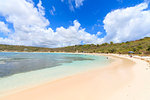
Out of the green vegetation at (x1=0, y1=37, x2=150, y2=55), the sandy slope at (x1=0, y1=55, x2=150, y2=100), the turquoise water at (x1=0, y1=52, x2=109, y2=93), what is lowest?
the turquoise water at (x1=0, y1=52, x2=109, y2=93)

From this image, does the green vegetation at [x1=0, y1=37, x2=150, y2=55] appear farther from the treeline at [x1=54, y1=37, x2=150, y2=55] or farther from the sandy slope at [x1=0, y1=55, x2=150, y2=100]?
the sandy slope at [x1=0, y1=55, x2=150, y2=100]

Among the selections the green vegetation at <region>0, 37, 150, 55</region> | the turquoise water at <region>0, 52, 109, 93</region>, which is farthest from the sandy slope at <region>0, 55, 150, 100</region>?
the green vegetation at <region>0, 37, 150, 55</region>

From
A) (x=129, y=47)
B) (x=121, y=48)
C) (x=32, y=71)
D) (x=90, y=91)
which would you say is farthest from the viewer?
(x=121, y=48)

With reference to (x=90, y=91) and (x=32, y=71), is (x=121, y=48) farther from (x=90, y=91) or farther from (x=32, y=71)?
(x=32, y=71)

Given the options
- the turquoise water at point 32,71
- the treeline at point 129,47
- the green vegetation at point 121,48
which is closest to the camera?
the turquoise water at point 32,71

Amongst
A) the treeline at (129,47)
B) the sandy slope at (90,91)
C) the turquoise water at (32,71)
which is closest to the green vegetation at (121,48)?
the treeline at (129,47)

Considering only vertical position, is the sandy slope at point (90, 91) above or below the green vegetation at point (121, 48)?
below

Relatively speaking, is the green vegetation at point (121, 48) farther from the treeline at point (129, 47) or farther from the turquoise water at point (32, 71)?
the turquoise water at point (32, 71)

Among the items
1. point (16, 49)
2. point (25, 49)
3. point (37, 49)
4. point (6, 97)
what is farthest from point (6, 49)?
point (6, 97)

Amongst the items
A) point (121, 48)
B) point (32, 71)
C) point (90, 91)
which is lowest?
point (32, 71)

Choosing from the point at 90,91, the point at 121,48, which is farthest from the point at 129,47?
the point at 90,91

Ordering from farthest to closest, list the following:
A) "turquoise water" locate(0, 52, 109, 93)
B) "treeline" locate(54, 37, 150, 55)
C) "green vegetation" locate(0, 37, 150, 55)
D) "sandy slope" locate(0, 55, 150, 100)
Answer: "green vegetation" locate(0, 37, 150, 55) < "treeline" locate(54, 37, 150, 55) < "turquoise water" locate(0, 52, 109, 93) < "sandy slope" locate(0, 55, 150, 100)

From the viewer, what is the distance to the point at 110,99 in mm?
3057

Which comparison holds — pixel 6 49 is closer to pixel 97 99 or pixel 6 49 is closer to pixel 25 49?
pixel 25 49
